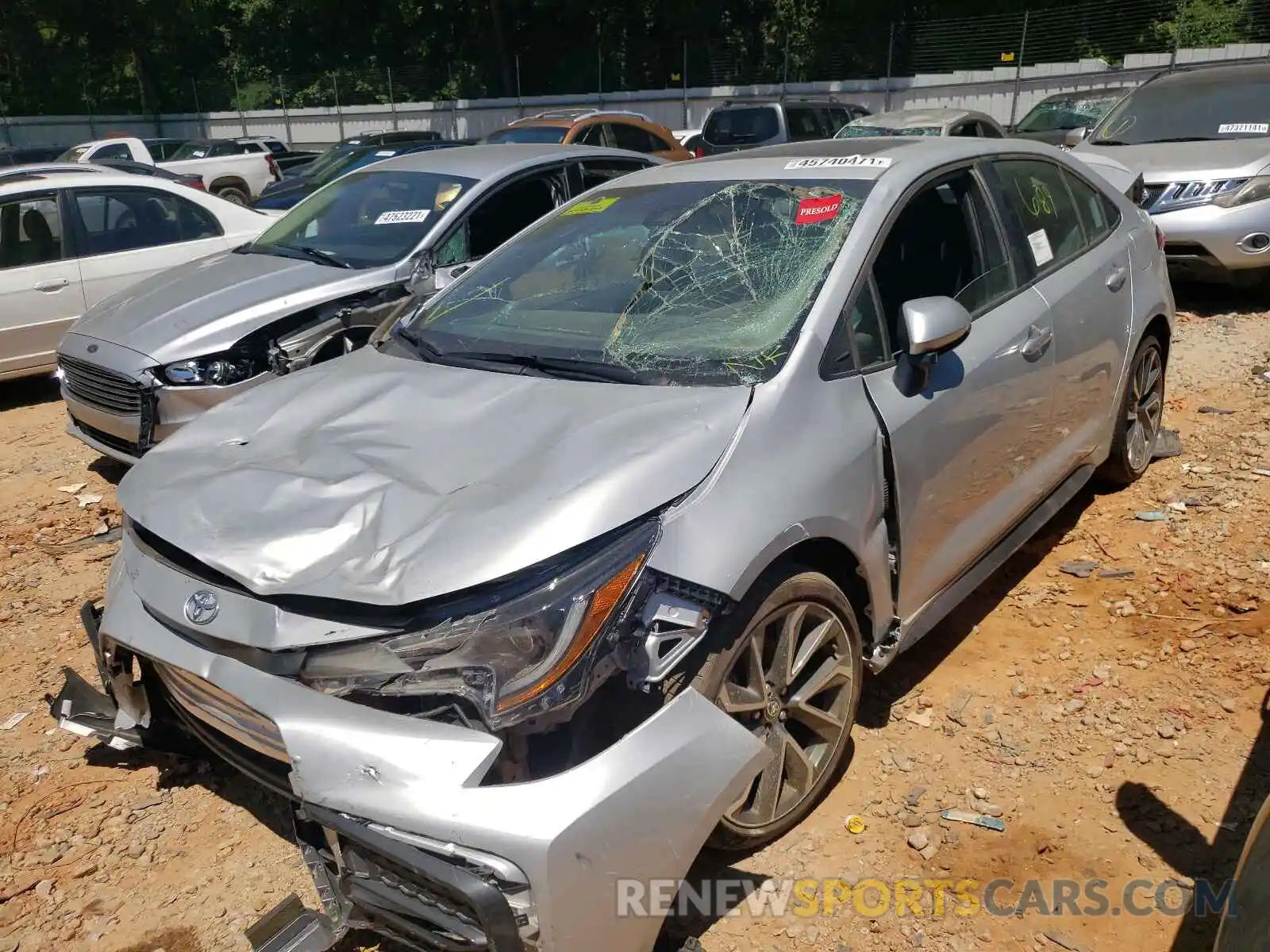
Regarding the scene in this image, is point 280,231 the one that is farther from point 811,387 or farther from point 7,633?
point 811,387

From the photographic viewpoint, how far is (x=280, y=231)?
21.0ft

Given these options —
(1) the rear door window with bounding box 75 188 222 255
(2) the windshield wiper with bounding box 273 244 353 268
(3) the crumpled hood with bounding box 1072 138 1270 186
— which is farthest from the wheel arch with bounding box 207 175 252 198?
(3) the crumpled hood with bounding box 1072 138 1270 186

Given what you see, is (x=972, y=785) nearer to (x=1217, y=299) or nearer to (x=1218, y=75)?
(x=1217, y=299)

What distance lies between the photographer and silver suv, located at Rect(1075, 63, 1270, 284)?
24.9ft

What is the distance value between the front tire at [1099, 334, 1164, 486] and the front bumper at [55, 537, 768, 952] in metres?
3.11

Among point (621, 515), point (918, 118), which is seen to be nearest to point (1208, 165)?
point (918, 118)

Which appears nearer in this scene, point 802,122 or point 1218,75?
point 1218,75

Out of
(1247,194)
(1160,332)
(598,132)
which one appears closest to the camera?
(1160,332)

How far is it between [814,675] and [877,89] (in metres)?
26.6

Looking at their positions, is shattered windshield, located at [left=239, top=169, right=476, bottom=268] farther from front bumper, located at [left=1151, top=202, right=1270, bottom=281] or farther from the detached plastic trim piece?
front bumper, located at [left=1151, top=202, right=1270, bottom=281]

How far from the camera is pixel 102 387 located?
17.0 ft

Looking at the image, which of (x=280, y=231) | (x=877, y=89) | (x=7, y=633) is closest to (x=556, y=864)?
(x=7, y=633)

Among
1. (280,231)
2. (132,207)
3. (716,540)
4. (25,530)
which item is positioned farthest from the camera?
(132,207)
